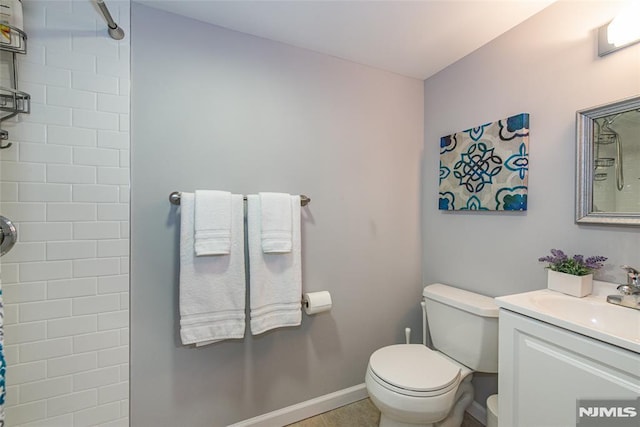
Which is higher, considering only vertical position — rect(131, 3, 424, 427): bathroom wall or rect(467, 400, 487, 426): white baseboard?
rect(131, 3, 424, 427): bathroom wall

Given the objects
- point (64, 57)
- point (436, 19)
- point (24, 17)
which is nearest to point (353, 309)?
point (436, 19)

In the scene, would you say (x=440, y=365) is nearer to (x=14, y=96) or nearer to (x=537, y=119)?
(x=537, y=119)

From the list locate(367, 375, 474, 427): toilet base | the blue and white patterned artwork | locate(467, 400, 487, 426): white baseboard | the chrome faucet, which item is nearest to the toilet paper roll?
locate(367, 375, 474, 427): toilet base

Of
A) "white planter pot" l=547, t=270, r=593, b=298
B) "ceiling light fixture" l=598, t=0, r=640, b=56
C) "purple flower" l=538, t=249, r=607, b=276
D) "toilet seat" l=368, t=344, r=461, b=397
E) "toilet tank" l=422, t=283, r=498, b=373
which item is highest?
"ceiling light fixture" l=598, t=0, r=640, b=56

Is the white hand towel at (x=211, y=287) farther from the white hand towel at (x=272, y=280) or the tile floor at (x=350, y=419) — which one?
the tile floor at (x=350, y=419)

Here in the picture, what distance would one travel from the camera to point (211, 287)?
1.34m

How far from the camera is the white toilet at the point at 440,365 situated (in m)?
1.22

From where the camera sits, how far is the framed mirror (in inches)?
41.2

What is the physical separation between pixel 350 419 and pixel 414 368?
62cm

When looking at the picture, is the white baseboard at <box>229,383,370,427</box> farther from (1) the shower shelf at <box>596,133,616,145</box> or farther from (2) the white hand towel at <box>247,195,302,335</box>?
(1) the shower shelf at <box>596,133,616,145</box>

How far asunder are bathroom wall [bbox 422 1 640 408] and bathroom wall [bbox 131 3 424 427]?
33 cm

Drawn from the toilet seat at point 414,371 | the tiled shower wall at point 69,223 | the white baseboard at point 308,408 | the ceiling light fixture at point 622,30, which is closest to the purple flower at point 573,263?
the toilet seat at point 414,371

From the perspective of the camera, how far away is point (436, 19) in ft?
4.53

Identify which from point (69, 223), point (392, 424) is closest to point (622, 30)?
point (392, 424)
